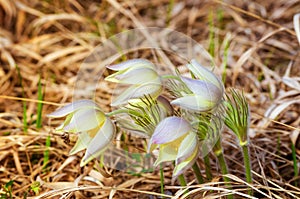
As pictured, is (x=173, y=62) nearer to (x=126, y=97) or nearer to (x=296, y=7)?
(x=296, y=7)

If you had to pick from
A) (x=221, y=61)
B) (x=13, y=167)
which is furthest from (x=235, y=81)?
(x=13, y=167)

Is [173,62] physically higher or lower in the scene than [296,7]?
lower

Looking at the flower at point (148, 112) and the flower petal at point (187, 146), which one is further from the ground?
the flower at point (148, 112)

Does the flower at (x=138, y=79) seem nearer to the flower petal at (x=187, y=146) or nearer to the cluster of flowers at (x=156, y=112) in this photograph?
the cluster of flowers at (x=156, y=112)

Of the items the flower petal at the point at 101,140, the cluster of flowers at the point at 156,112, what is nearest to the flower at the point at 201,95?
the cluster of flowers at the point at 156,112

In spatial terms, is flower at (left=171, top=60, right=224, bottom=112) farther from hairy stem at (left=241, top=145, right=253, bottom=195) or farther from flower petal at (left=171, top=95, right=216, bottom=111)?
hairy stem at (left=241, top=145, right=253, bottom=195)

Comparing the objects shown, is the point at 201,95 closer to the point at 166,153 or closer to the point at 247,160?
the point at 166,153
